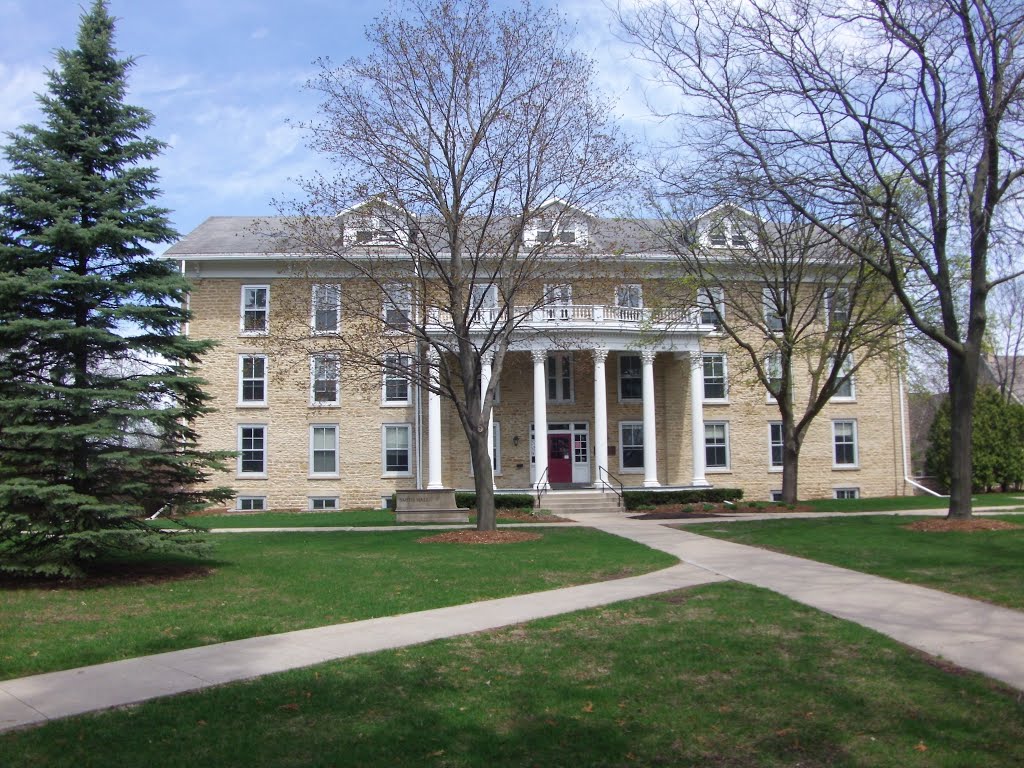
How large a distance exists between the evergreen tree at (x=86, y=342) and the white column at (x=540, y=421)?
55.9 feet

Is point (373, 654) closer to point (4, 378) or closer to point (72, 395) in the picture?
point (72, 395)

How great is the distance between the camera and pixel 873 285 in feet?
75.7

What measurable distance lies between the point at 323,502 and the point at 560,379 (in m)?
10.0

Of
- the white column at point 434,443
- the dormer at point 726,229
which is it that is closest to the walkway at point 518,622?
the dormer at point 726,229

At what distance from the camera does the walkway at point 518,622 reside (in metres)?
6.88

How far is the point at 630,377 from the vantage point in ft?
111

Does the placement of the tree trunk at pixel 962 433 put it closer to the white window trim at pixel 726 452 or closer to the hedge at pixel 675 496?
the hedge at pixel 675 496

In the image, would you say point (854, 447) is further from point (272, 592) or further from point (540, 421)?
point (272, 592)

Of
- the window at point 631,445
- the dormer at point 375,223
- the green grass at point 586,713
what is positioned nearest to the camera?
the green grass at point 586,713

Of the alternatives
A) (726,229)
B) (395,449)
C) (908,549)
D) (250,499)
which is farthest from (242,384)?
(908,549)

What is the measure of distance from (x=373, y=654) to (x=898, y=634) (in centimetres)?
505

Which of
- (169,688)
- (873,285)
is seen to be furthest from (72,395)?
(873,285)

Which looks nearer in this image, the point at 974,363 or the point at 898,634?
the point at 898,634

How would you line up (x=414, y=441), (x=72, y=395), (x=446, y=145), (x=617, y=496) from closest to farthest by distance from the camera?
1. (x=72, y=395)
2. (x=446, y=145)
3. (x=617, y=496)
4. (x=414, y=441)
